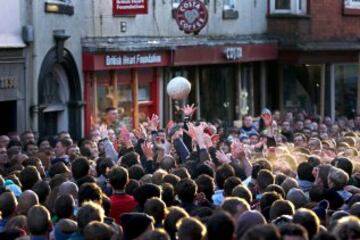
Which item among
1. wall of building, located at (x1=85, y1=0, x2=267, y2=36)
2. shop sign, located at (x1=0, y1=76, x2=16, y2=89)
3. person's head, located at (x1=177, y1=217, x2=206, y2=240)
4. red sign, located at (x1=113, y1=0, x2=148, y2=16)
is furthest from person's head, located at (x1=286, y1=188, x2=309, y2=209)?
wall of building, located at (x1=85, y1=0, x2=267, y2=36)

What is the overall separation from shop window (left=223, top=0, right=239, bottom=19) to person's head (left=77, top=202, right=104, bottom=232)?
21.1 metres

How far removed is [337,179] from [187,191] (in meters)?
1.74

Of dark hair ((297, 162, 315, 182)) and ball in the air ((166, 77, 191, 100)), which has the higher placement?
ball in the air ((166, 77, 191, 100))

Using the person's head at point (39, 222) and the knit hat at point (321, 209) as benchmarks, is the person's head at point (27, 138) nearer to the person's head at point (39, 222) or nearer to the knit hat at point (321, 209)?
the knit hat at point (321, 209)

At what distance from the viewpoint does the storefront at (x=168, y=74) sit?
82.1 feet

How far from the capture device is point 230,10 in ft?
102

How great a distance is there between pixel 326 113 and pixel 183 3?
9181 mm

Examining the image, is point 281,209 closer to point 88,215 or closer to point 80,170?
point 88,215

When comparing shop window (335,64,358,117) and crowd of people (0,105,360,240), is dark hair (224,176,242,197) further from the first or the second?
shop window (335,64,358,117)

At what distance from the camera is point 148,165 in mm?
15250

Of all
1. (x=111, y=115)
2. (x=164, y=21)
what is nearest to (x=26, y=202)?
(x=111, y=115)

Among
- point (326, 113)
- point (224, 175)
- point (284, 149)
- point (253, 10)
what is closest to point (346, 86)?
point (326, 113)

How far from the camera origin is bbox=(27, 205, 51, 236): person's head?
33.3 ft

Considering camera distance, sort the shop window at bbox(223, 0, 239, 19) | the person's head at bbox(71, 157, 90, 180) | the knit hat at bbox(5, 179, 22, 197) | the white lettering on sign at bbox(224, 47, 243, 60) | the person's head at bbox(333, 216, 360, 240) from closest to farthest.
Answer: the person's head at bbox(333, 216, 360, 240)
the knit hat at bbox(5, 179, 22, 197)
the person's head at bbox(71, 157, 90, 180)
the white lettering on sign at bbox(224, 47, 243, 60)
the shop window at bbox(223, 0, 239, 19)
